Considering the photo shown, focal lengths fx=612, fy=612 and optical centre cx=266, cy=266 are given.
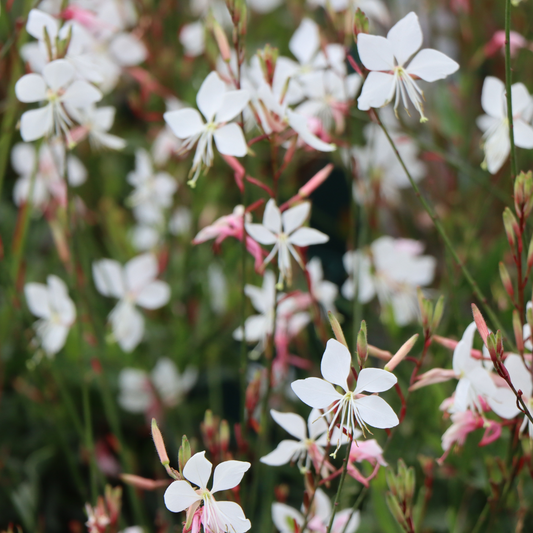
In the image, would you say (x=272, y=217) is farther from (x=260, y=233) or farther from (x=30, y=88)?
(x=30, y=88)

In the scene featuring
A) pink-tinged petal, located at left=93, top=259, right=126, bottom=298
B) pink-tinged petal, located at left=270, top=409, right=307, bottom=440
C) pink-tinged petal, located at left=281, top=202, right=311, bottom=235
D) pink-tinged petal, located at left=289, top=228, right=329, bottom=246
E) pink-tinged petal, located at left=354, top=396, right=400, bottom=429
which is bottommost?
pink-tinged petal, located at left=93, top=259, right=126, bottom=298

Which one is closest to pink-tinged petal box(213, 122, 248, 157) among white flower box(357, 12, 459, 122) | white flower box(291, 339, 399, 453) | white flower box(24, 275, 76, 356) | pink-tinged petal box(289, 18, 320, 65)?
white flower box(357, 12, 459, 122)

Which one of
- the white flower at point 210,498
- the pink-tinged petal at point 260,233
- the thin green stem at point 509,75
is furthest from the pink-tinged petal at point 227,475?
the thin green stem at point 509,75

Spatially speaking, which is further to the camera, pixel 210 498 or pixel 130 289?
pixel 130 289

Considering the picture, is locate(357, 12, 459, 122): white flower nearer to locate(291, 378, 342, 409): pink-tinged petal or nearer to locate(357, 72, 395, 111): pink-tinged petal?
locate(357, 72, 395, 111): pink-tinged petal

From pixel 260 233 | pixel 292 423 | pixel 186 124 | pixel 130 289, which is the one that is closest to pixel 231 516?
pixel 292 423

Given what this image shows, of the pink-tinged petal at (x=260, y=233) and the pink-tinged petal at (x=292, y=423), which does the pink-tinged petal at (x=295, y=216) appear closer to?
the pink-tinged petal at (x=260, y=233)

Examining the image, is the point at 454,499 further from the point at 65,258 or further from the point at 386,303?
the point at 65,258
